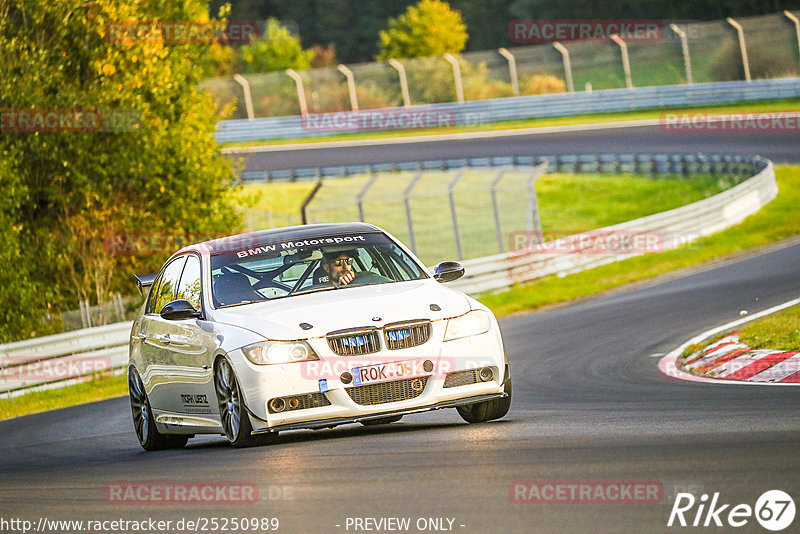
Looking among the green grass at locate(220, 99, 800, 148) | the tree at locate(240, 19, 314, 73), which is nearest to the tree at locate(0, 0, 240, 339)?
the green grass at locate(220, 99, 800, 148)

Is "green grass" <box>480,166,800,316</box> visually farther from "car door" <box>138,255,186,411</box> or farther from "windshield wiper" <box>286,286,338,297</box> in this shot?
"windshield wiper" <box>286,286,338,297</box>

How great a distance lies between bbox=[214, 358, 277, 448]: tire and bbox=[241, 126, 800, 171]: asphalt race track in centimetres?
3049

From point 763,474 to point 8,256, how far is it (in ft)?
55.0

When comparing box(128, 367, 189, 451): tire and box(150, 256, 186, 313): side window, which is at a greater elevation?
box(150, 256, 186, 313): side window

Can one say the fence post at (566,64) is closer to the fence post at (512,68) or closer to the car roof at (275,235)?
the fence post at (512,68)

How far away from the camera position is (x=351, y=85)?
53.3 metres

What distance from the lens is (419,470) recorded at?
7.37 metres

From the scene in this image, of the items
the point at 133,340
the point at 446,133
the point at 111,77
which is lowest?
the point at 446,133

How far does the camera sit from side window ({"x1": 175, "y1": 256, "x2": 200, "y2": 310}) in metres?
10.2

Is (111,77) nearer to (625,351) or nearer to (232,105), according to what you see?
(232,105)

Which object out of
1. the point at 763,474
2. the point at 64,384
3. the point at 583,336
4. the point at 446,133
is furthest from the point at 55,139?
the point at 446,133

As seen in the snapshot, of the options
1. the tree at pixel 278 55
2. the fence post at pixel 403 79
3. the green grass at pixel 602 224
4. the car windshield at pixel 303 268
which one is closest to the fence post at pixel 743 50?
the green grass at pixel 602 224

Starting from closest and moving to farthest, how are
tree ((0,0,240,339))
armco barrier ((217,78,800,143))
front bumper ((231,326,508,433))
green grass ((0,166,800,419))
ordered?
front bumper ((231,326,508,433))
green grass ((0,166,800,419))
tree ((0,0,240,339))
armco barrier ((217,78,800,143))

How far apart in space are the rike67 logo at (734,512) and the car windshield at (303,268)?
4.53 metres
